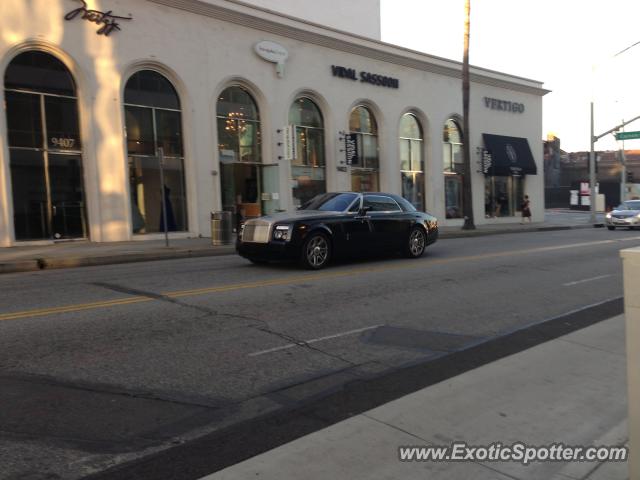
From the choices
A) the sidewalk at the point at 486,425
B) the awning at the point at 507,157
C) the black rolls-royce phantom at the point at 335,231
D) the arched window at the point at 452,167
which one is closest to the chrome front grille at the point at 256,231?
the black rolls-royce phantom at the point at 335,231

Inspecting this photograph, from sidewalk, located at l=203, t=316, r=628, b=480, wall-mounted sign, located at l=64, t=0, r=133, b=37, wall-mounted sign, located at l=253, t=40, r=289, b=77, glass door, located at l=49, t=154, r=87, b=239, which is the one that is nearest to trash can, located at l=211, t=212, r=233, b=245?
glass door, located at l=49, t=154, r=87, b=239

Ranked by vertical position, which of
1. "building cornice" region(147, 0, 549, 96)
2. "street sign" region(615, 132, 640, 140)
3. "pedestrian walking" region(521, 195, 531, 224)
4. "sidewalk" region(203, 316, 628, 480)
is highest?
"building cornice" region(147, 0, 549, 96)

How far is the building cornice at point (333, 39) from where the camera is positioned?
20.5 metres

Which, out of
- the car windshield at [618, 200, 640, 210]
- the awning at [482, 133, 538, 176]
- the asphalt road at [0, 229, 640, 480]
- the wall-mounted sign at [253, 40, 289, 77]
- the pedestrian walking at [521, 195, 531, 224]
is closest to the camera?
the asphalt road at [0, 229, 640, 480]

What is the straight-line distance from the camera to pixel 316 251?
11.1m

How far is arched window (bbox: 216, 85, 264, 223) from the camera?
844 inches

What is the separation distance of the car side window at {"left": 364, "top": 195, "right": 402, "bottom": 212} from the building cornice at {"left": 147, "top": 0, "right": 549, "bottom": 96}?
39.2 feet

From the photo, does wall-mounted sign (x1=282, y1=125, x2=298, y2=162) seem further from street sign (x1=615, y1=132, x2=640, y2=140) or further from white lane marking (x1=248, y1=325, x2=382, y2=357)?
street sign (x1=615, y1=132, x2=640, y2=140)

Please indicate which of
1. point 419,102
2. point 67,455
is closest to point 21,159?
point 67,455

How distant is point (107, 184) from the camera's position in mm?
18172

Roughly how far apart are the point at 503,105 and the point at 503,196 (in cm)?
556

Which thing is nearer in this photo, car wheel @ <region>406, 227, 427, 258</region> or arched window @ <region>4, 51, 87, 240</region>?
car wheel @ <region>406, 227, 427, 258</region>

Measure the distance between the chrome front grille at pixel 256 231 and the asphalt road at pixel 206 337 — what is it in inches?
25.4

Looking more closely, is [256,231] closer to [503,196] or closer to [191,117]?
[191,117]
